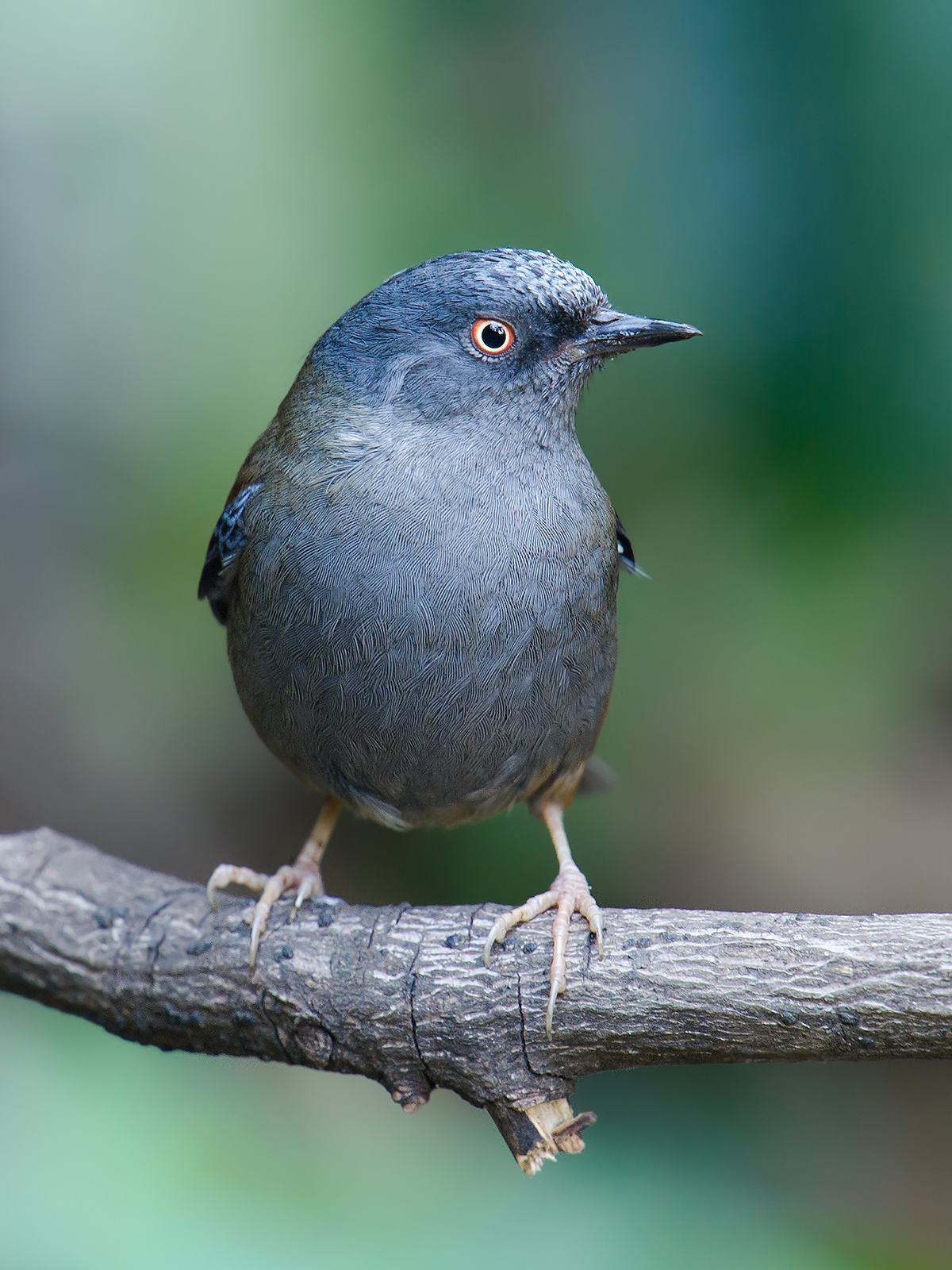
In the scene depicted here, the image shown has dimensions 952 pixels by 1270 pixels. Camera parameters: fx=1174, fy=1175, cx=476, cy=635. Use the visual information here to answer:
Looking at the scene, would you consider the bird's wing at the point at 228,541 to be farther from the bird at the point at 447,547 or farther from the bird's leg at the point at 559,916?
the bird's leg at the point at 559,916

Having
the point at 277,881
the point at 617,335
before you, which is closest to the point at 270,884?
the point at 277,881

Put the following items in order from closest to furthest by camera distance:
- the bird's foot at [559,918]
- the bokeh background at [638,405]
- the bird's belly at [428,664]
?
1. the bird's foot at [559,918]
2. the bird's belly at [428,664]
3. the bokeh background at [638,405]

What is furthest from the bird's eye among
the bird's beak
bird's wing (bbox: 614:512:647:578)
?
bird's wing (bbox: 614:512:647:578)

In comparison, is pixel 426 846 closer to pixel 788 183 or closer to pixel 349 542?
pixel 349 542

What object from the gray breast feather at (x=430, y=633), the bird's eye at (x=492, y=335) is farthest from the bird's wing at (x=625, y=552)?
the bird's eye at (x=492, y=335)

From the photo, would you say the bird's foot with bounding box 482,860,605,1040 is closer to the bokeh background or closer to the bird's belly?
the bird's belly

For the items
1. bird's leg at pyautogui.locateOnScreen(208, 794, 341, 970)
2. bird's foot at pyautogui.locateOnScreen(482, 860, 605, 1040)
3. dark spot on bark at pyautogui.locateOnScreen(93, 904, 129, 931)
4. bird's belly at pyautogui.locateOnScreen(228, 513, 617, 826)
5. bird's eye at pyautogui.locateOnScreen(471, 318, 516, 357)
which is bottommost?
dark spot on bark at pyautogui.locateOnScreen(93, 904, 129, 931)

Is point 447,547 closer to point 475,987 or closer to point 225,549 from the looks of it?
point 225,549

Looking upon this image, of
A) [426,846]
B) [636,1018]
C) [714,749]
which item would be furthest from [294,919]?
[714,749]
